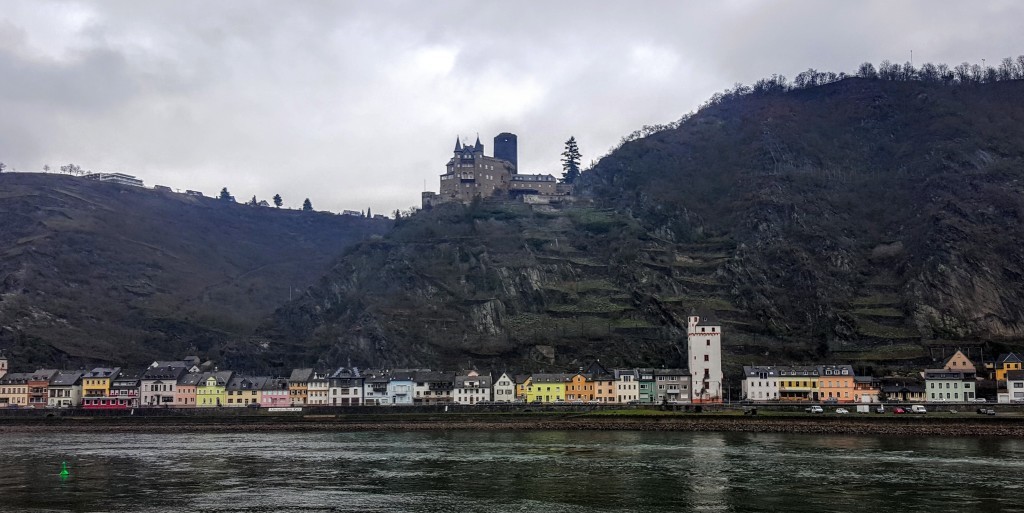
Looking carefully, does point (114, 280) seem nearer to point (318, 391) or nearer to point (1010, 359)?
point (318, 391)

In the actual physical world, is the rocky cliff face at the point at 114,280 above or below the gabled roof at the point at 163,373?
above

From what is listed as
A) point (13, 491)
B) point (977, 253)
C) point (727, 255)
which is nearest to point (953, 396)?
point (977, 253)

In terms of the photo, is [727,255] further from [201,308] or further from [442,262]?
[201,308]

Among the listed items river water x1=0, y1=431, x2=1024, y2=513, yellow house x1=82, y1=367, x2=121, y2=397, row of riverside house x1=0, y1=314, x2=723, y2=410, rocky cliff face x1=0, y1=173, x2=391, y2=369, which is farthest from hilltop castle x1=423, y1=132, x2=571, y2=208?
river water x1=0, y1=431, x2=1024, y2=513

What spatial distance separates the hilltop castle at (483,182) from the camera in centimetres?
15588

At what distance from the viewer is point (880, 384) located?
307 ft

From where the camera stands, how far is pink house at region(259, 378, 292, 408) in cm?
10358

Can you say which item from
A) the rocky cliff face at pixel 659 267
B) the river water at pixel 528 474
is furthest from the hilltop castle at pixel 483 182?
the river water at pixel 528 474

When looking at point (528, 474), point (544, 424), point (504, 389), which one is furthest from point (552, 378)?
point (528, 474)

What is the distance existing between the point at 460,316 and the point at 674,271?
3005 cm

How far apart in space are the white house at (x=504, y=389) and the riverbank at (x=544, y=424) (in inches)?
482

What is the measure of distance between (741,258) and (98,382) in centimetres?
8321

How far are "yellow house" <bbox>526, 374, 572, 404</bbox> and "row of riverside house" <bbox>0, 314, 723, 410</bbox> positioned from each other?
0.11 m

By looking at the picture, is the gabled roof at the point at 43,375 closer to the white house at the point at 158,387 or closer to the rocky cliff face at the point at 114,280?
the white house at the point at 158,387
